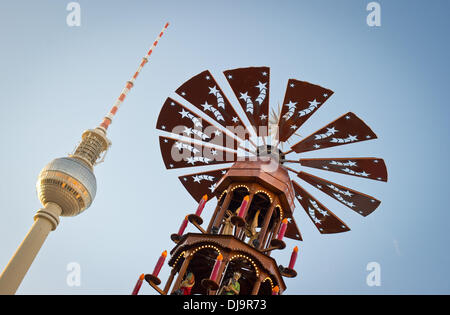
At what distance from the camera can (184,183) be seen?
18.7m

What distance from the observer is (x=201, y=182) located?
734 inches

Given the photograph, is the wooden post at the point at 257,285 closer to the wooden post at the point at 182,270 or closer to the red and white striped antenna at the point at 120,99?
the wooden post at the point at 182,270

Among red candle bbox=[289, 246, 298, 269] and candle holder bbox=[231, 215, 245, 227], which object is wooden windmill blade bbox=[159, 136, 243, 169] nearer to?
candle holder bbox=[231, 215, 245, 227]

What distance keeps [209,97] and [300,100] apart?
300cm

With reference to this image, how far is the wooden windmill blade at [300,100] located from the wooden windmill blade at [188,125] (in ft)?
6.85

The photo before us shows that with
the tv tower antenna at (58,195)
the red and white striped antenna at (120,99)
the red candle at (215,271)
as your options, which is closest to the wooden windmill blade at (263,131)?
the red candle at (215,271)

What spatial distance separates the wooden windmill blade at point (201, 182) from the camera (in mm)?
18391

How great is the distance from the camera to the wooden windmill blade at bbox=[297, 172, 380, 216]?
16344 mm

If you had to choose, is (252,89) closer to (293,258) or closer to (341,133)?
(341,133)

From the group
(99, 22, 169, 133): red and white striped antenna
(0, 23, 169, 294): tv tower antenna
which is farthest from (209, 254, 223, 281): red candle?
(99, 22, 169, 133): red and white striped antenna

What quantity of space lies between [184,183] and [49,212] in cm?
3069

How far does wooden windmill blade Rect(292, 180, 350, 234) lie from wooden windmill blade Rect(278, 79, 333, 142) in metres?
2.60
